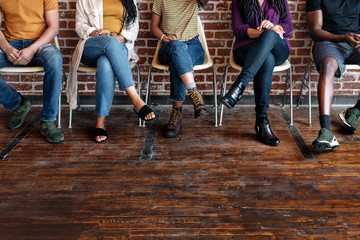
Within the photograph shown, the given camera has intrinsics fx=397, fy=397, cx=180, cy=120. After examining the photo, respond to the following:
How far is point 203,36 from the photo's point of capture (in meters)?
3.55

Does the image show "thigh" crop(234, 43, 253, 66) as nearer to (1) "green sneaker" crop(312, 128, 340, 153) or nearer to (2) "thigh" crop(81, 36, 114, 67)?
(1) "green sneaker" crop(312, 128, 340, 153)

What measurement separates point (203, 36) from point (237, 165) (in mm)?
1338

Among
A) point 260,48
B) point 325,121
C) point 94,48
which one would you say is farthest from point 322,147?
point 94,48

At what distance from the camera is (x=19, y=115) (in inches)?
137

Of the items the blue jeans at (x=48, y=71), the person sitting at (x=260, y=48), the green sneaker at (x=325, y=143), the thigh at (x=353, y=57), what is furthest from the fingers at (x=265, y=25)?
the blue jeans at (x=48, y=71)

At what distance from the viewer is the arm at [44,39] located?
3.19m

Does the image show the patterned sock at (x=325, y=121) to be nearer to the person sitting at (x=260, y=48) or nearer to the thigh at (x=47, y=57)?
the person sitting at (x=260, y=48)

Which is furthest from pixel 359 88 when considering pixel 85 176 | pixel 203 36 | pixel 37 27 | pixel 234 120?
pixel 37 27

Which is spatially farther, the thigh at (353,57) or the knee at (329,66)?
the thigh at (353,57)

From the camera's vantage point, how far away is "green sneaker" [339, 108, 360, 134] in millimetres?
3258

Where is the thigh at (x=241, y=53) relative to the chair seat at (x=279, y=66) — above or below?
above

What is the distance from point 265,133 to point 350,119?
0.79 m

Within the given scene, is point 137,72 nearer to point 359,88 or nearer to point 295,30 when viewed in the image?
point 295,30

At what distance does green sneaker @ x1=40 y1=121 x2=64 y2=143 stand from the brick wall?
795 millimetres
